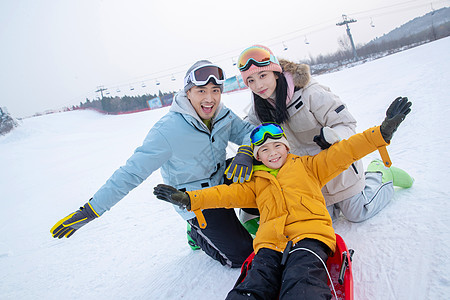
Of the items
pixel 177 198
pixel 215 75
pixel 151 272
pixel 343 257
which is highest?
pixel 215 75

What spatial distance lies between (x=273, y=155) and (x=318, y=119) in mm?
734

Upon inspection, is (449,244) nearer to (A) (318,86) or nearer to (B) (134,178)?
(A) (318,86)

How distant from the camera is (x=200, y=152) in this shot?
2678mm

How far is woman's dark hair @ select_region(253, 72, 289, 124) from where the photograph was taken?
2.66m

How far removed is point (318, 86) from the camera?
2650mm

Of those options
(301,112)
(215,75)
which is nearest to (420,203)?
(301,112)

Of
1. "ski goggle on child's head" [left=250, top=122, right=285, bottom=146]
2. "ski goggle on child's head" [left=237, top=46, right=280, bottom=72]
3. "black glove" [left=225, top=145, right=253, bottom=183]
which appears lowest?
"black glove" [left=225, top=145, right=253, bottom=183]

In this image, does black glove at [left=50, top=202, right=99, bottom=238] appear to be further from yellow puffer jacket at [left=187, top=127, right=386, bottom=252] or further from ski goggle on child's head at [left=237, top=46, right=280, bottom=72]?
ski goggle on child's head at [left=237, top=46, right=280, bottom=72]

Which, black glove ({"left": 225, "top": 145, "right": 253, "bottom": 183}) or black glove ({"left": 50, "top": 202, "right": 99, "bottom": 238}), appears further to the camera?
black glove ({"left": 225, "top": 145, "right": 253, "bottom": 183})

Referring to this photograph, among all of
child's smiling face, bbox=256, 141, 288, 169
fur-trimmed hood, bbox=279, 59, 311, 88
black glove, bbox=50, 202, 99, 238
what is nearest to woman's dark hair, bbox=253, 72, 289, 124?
fur-trimmed hood, bbox=279, 59, 311, 88

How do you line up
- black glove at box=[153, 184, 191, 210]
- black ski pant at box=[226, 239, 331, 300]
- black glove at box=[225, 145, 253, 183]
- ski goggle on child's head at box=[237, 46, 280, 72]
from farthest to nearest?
ski goggle on child's head at box=[237, 46, 280, 72] < black glove at box=[225, 145, 253, 183] < black glove at box=[153, 184, 191, 210] < black ski pant at box=[226, 239, 331, 300]

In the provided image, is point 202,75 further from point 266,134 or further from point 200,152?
point 266,134

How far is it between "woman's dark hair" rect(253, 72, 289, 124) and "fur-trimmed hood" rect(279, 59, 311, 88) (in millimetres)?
102

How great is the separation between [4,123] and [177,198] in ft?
87.5
